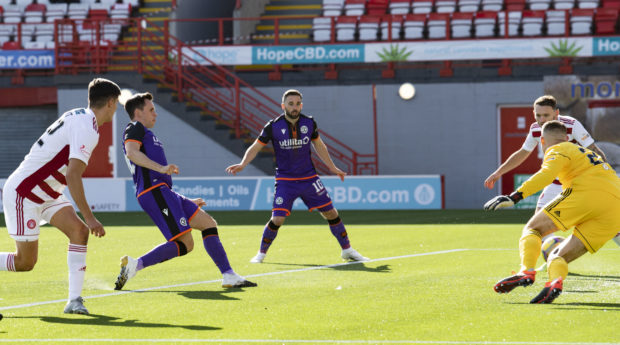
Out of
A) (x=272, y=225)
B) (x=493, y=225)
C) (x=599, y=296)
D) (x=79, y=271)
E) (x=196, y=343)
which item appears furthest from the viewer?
(x=493, y=225)

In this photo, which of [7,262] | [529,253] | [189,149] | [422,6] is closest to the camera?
[7,262]

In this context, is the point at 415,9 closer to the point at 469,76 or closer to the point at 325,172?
the point at 469,76

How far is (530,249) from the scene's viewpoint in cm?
777

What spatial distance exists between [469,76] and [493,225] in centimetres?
935

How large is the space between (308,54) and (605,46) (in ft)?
25.9

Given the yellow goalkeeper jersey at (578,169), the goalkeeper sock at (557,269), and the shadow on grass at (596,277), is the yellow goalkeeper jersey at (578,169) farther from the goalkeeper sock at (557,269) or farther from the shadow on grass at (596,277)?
the shadow on grass at (596,277)

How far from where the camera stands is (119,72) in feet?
87.2

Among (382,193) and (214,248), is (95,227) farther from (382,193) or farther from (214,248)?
(382,193)

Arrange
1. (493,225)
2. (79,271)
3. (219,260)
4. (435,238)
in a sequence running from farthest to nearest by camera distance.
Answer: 1. (493,225)
2. (435,238)
3. (219,260)
4. (79,271)

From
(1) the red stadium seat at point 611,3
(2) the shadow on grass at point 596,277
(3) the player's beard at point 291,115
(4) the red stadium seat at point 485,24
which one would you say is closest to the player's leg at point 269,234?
(3) the player's beard at point 291,115

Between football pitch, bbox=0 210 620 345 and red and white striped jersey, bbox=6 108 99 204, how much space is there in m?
0.99

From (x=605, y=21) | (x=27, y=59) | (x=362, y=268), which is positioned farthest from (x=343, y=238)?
(x=27, y=59)

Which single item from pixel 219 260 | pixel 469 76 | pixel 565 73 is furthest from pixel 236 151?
pixel 219 260

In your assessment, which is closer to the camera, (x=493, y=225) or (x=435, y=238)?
(x=435, y=238)
